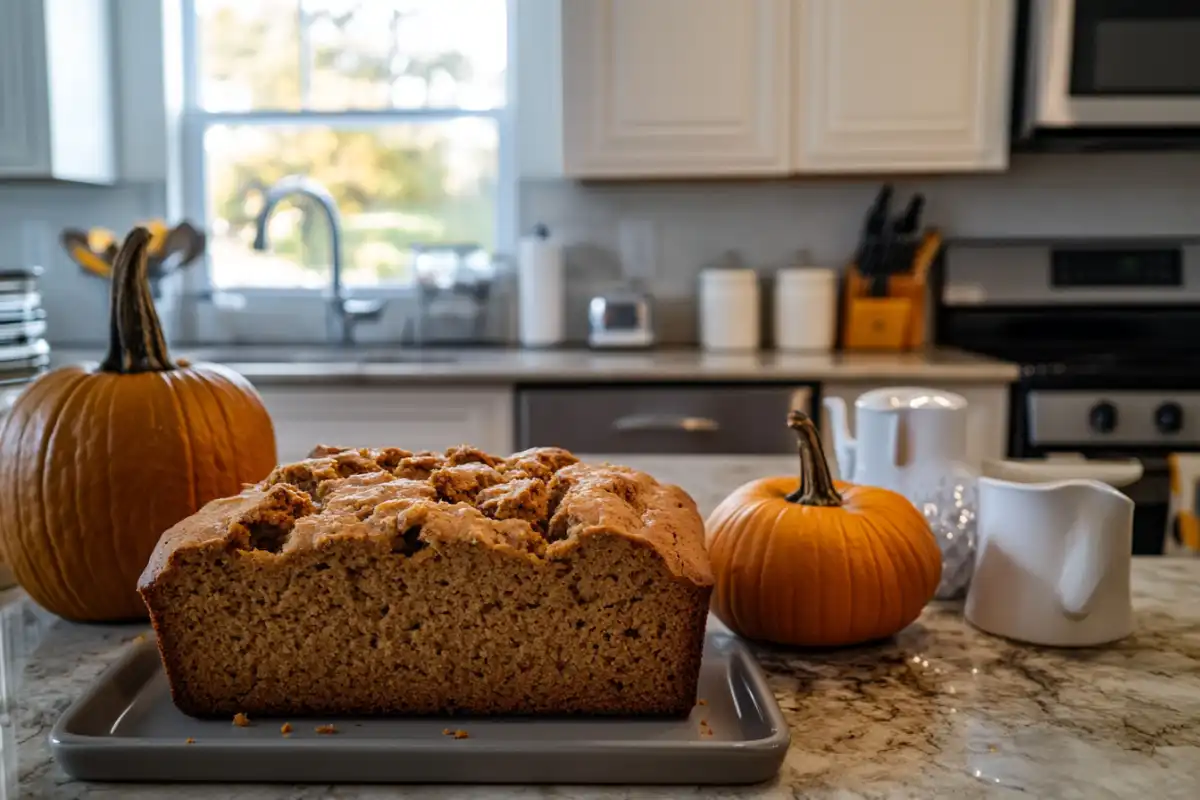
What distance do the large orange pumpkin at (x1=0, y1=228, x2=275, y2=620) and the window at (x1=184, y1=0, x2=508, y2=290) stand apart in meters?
2.39

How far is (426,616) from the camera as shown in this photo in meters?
0.72

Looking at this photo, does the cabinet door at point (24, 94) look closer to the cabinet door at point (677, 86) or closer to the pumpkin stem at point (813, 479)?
the cabinet door at point (677, 86)

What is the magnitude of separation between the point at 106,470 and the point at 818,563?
597mm

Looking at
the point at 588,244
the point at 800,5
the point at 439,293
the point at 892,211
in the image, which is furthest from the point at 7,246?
the point at 892,211

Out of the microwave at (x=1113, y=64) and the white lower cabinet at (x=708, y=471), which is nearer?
the white lower cabinet at (x=708, y=471)

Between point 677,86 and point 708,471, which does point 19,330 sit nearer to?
point 708,471

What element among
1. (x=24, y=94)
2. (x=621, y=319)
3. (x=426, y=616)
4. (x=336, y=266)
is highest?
(x=24, y=94)

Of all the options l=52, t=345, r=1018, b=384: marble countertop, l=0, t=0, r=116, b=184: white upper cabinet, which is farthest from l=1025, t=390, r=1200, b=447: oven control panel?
l=0, t=0, r=116, b=184: white upper cabinet

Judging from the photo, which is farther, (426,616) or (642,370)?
(642,370)

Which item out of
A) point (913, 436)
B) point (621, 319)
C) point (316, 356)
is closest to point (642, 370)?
point (621, 319)

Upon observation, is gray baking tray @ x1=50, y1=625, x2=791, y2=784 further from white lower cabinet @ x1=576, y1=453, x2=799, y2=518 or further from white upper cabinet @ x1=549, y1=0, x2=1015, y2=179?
white upper cabinet @ x1=549, y1=0, x2=1015, y2=179

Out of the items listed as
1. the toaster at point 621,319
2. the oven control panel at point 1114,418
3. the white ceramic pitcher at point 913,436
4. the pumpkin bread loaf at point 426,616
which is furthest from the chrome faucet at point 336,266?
the pumpkin bread loaf at point 426,616

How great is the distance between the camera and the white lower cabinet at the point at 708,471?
1347 mm

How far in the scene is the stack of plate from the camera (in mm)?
961
